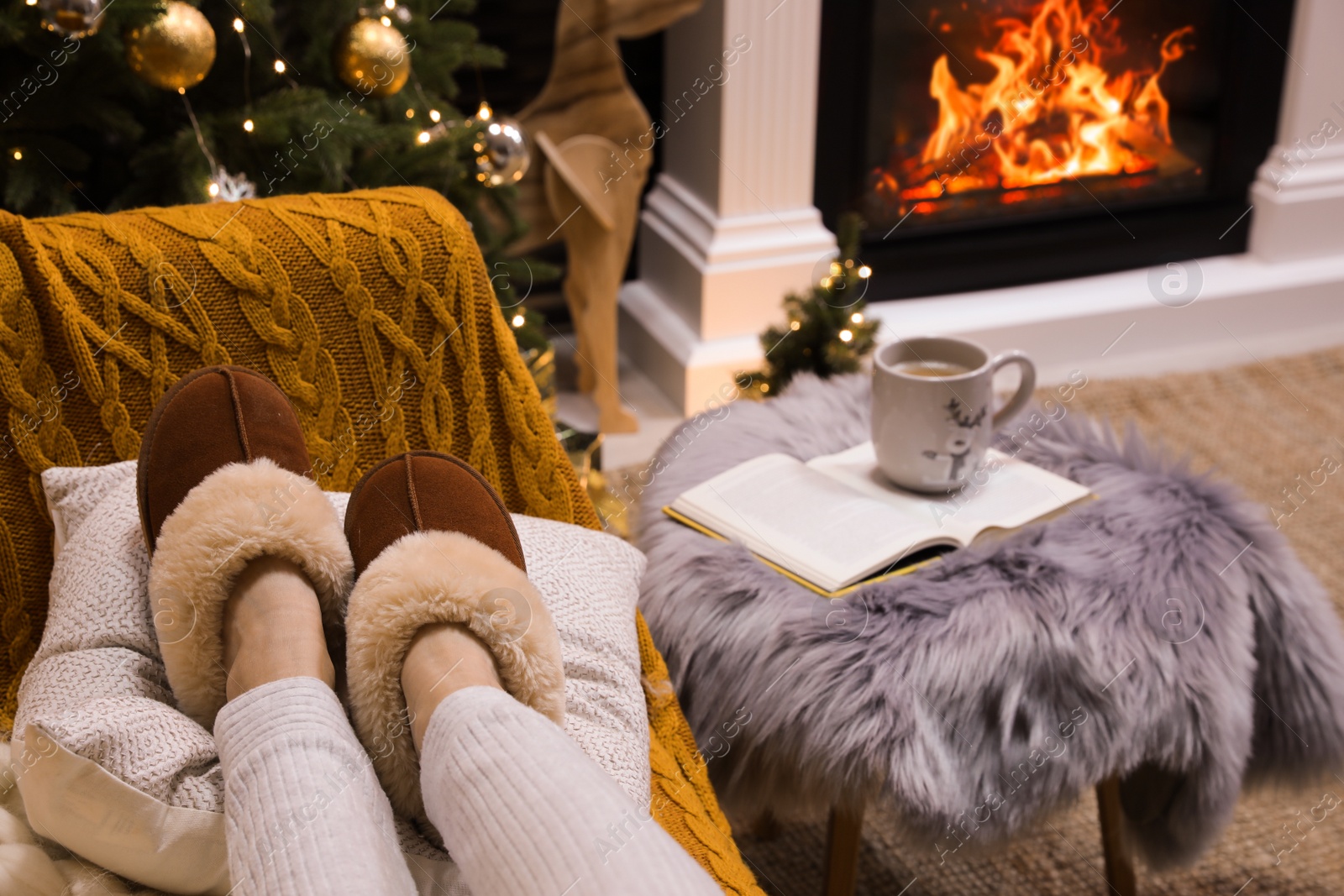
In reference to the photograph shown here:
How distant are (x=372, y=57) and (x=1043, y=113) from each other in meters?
1.42

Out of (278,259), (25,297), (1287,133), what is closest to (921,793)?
(278,259)

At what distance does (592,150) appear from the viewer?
187 cm

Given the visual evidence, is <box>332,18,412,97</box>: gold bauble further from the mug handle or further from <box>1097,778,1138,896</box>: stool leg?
<box>1097,778,1138,896</box>: stool leg

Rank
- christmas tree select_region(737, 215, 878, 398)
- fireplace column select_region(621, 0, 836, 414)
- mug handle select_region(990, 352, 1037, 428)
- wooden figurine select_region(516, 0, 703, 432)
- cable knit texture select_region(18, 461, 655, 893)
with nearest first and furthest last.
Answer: cable knit texture select_region(18, 461, 655, 893)
mug handle select_region(990, 352, 1037, 428)
christmas tree select_region(737, 215, 878, 398)
wooden figurine select_region(516, 0, 703, 432)
fireplace column select_region(621, 0, 836, 414)

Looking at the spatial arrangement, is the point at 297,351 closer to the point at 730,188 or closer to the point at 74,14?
the point at 74,14

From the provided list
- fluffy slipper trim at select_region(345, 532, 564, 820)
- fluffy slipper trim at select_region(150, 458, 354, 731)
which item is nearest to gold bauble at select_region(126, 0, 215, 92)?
fluffy slipper trim at select_region(150, 458, 354, 731)

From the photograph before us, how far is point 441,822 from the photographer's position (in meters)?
0.64

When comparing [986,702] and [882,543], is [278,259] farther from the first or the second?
[986,702]

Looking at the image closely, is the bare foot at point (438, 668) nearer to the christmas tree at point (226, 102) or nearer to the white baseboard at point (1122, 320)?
the christmas tree at point (226, 102)

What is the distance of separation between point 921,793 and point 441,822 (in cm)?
39

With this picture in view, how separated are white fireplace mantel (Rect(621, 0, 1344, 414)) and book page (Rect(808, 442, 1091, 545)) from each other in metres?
1.03

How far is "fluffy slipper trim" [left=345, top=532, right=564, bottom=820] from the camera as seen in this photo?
714 mm

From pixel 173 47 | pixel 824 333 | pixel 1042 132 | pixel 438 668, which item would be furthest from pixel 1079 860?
pixel 1042 132

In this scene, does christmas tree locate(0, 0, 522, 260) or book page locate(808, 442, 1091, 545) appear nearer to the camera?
book page locate(808, 442, 1091, 545)
